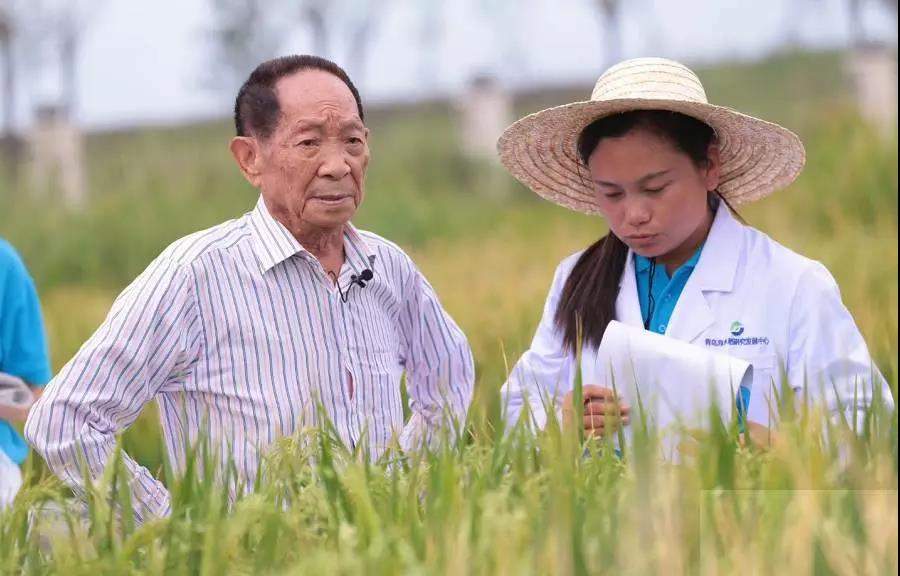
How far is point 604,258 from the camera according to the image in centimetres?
327

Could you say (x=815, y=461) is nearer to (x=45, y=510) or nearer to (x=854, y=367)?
(x=854, y=367)

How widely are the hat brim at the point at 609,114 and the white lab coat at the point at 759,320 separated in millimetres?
179

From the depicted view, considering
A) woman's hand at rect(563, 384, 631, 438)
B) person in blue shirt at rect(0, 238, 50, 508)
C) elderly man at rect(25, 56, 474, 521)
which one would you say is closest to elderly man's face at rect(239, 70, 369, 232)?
elderly man at rect(25, 56, 474, 521)

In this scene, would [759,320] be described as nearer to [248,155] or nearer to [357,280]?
[357,280]

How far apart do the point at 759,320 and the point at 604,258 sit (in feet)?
1.22

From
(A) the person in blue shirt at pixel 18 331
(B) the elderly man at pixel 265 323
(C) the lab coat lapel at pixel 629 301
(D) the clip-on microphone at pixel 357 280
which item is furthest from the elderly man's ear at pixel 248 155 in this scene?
(A) the person in blue shirt at pixel 18 331

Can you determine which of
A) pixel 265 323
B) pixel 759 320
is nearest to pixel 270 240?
pixel 265 323

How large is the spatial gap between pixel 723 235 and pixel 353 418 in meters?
0.79

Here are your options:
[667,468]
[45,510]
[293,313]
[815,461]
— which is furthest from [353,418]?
[815,461]

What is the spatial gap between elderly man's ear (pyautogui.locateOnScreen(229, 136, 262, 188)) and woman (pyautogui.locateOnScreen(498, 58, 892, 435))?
0.58 meters

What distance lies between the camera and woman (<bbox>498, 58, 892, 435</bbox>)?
2961 mm

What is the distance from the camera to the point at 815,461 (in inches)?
83.1

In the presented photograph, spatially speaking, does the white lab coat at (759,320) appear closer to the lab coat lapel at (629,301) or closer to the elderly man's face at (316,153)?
the lab coat lapel at (629,301)

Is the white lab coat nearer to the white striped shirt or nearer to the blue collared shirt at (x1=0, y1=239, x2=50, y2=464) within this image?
the white striped shirt
